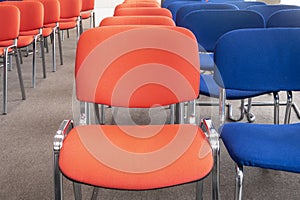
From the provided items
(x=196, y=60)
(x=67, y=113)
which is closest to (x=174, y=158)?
(x=196, y=60)

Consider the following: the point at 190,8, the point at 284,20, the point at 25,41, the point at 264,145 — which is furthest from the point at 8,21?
the point at 264,145

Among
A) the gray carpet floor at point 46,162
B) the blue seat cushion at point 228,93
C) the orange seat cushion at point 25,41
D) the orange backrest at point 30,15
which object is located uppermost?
the orange backrest at point 30,15

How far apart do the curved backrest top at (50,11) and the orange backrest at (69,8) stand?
69 centimetres

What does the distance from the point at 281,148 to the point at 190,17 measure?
1.64m

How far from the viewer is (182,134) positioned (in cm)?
160

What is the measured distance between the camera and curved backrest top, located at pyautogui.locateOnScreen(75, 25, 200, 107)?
1.78 m

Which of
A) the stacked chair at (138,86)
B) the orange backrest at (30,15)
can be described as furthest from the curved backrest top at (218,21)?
the orange backrest at (30,15)

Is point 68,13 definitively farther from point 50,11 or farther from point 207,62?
point 207,62

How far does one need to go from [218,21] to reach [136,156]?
177 cm

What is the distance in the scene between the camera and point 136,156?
1.44 metres

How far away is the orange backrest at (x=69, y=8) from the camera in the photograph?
4996 millimetres

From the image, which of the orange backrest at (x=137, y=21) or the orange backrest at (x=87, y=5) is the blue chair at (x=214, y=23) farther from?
the orange backrest at (x=87, y=5)

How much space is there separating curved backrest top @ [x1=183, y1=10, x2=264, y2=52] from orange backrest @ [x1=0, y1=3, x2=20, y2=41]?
4.60ft

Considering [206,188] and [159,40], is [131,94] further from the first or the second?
[206,188]
